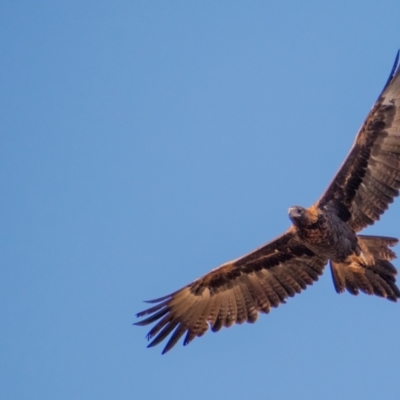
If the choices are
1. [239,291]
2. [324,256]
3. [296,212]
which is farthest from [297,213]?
[239,291]

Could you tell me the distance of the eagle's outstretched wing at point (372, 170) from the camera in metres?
14.9

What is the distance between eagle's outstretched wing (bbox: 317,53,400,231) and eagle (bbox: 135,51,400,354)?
0.05 feet

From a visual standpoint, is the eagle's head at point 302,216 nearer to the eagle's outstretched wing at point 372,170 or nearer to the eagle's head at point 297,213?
the eagle's head at point 297,213

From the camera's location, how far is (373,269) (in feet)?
49.1

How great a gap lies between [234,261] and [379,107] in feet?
11.0

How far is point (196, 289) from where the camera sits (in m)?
16.2

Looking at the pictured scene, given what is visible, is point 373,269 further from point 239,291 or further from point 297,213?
point 239,291

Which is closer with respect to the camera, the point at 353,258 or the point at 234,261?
the point at 353,258

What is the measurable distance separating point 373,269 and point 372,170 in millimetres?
1477

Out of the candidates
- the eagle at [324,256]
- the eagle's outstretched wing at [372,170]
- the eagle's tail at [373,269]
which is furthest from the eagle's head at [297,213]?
the eagle's tail at [373,269]

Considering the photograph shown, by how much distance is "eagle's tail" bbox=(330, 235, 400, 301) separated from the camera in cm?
1485

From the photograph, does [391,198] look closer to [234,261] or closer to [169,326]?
[234,261]

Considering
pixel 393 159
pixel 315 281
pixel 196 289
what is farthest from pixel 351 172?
pixel 196 289

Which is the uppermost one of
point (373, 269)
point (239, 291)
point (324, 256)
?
point (239, 291)
